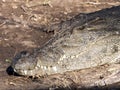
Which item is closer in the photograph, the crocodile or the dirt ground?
the crocodile

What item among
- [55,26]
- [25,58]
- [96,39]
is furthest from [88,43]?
[55,26]

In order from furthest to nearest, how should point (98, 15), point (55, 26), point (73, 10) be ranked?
point (73, 10)
point (55, 26)
point (98, 15)

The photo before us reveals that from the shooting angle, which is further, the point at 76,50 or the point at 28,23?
the point at 28,23

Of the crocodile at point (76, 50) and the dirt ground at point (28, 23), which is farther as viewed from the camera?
the dirt ground at point (28, 23)

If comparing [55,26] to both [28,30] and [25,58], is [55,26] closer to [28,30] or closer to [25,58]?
[28,30]

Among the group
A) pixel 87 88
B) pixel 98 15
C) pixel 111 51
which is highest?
pixel 98 15
